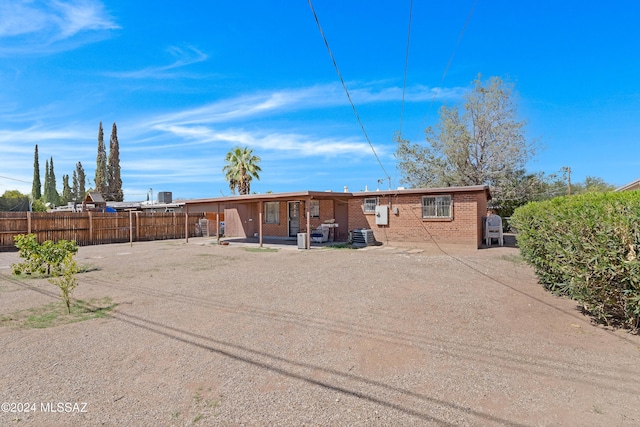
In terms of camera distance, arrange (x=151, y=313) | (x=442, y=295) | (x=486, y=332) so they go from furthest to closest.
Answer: (x=442, y=295), (x=151, y=313), (x=486, y=332)

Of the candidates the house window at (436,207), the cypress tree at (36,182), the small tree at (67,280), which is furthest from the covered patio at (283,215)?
the cypress tree at (36,182)

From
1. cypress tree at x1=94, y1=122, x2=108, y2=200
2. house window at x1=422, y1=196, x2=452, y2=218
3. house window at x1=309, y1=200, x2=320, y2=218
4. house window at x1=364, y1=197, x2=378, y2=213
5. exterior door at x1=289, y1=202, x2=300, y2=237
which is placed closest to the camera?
house window at x1=422, y1=196, x2=452, y2=218

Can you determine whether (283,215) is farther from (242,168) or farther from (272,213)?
(242,168)

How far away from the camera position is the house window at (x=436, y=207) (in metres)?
14.3

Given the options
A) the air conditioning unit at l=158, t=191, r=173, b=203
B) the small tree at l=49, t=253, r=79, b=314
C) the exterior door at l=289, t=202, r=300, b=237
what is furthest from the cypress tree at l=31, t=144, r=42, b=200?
the small tree at l=49, t=253, r=79, b=314

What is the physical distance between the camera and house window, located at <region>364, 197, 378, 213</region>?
16.1 m

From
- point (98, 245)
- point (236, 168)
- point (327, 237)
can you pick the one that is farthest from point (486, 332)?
point (236, 168)

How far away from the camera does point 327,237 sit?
55.6 feet

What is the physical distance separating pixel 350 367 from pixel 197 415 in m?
1.51

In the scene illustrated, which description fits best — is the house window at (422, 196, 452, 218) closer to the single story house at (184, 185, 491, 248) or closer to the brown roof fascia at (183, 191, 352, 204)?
the single story house at (184, 185, 491, 248)

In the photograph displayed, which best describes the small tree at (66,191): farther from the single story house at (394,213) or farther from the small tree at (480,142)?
the small tree at (480,142)

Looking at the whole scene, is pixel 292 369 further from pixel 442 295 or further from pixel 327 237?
pixel 327 237

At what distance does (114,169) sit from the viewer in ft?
142

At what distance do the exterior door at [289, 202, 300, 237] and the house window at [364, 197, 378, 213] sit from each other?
414 centimetres
